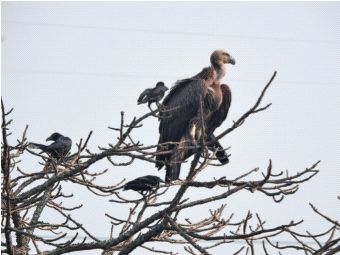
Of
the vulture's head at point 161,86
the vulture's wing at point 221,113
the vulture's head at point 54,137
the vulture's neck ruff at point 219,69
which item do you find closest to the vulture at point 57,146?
the vulture's head at point 54,137

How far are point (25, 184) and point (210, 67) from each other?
449 cm

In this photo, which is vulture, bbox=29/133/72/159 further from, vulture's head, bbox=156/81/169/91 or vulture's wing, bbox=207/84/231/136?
vulture's wing, bbox=207/84/231/136

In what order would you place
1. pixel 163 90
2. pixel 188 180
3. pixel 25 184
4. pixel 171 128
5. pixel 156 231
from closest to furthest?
pixel 188 180 < pixel 156 231 < pixel 25 184 < pixel 163 90 < pixel 171 128

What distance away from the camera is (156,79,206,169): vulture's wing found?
29.6ft

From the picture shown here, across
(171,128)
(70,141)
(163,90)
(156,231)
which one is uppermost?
(171,128)

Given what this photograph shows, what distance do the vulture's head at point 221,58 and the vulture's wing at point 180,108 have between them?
82cm

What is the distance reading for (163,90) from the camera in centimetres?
646

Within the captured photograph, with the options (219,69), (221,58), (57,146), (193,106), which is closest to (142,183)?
(57,146)

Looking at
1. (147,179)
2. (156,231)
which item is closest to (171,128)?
(147,179)

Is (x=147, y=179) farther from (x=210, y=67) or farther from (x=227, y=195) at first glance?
(x=210, y=67)

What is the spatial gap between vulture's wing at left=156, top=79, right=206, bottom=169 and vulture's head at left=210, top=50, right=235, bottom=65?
0.82 metres

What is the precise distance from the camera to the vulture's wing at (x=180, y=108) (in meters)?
9.02

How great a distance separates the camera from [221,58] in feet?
32.2

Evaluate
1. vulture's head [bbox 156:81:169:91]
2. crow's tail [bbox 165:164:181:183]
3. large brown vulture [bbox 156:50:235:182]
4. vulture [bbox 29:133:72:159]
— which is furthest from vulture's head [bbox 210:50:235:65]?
vulture [bbox 29:133:72:159]
